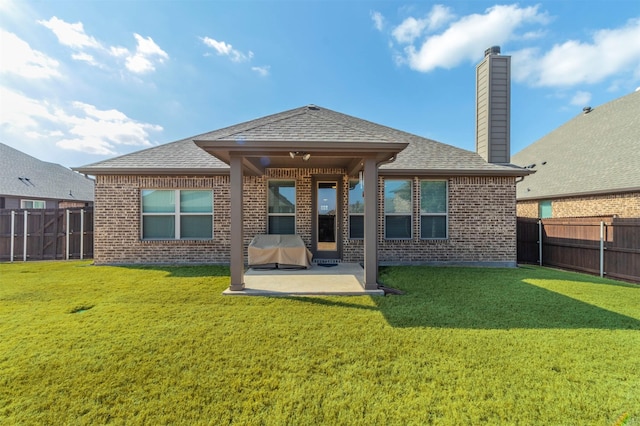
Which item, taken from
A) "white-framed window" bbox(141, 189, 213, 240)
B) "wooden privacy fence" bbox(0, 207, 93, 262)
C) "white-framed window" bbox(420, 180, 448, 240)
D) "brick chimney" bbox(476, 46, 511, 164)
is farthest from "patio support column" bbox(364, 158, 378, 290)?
"wooden privacy fence" bbox(0, 207, 93, 262)

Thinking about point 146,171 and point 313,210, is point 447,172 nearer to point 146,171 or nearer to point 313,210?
point 313,210

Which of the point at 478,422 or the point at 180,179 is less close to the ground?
the point at 180,179

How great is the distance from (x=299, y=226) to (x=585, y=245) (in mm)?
8163

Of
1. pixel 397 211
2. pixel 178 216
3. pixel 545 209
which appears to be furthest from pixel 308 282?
pixel 545 209

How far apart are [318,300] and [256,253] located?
3192mm

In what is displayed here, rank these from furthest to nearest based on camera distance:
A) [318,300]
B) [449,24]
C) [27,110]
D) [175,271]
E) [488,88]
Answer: [27,110], [449,24], [488,88], [175,271], [318,300]

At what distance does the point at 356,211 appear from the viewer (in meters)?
8.48

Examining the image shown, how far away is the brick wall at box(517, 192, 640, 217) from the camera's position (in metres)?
9.91

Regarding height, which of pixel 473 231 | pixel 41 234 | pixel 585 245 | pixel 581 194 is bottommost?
pixel 585 245

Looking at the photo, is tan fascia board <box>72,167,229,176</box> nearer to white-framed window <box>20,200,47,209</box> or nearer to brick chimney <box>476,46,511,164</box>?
brick chimney <box>476,46,511,164</box>

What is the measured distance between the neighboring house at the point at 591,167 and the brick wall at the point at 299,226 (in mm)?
3046

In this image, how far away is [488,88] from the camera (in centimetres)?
911

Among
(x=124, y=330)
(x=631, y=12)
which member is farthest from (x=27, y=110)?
(x=631, y=12)

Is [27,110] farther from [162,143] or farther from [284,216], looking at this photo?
[284,216]
